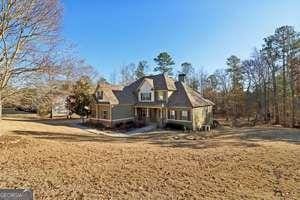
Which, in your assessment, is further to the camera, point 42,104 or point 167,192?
point 42,104

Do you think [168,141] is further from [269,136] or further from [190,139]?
[269,136]

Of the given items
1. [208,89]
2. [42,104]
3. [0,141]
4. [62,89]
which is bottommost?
[0,141]

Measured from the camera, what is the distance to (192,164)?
10.8 m

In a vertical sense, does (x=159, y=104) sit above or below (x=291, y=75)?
below

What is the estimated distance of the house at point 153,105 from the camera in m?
30.4

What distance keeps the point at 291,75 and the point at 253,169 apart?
31.7 metres

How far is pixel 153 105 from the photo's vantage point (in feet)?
105

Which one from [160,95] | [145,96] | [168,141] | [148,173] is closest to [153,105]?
[160,95]

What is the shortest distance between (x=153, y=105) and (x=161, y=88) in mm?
2577

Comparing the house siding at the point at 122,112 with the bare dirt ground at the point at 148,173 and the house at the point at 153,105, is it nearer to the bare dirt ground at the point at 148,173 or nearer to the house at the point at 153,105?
the house at the point at 153,105

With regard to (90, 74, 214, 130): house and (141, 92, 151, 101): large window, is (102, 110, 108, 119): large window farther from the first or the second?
(141, 92, 151, 101): large window

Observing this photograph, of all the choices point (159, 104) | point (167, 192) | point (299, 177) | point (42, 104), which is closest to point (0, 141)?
point (42, 104)

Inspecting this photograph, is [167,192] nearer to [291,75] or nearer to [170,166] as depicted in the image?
[170,166]

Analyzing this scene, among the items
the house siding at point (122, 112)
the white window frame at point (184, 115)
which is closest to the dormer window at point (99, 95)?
the house siding at point (122, 112)
